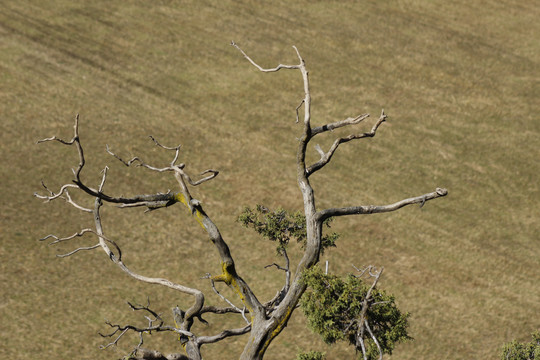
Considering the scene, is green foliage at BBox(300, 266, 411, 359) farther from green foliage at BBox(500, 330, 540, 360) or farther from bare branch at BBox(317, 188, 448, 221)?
green foliage at BBox(500, 330, 540, 360)

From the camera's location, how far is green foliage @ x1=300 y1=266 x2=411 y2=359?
15.6m

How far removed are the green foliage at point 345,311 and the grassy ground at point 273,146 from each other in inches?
551

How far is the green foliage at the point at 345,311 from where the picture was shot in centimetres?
1555

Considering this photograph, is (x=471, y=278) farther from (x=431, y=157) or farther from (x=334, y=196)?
(x=431, y=157)

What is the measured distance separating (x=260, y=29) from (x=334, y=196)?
24.1 metres

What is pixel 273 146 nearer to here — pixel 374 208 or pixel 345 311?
pixel 374 208

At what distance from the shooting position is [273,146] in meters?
46.3

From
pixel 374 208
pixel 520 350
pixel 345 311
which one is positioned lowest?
pixel 520 350

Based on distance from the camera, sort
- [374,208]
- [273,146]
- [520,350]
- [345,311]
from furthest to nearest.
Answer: [273,146] < [520,350] < [374,208] < [345,311]

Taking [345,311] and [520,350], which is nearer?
[345,311]

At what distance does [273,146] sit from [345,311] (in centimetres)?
3097

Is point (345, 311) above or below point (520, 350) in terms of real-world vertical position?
above

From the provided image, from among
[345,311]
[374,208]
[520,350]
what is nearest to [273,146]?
[520,350]

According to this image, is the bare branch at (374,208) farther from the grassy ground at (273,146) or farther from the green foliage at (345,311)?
the grassy ground at (273,146)
